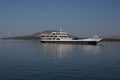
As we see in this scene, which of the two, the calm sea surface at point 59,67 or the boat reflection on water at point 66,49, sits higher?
the calm sea surface at point 59,67

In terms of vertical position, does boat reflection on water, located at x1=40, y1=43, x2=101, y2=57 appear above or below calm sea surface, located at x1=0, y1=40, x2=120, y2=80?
below

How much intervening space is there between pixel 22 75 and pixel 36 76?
4.47 feet

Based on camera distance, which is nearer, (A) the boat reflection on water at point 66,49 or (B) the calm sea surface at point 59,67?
(B) the calm sea surface at point 59,67

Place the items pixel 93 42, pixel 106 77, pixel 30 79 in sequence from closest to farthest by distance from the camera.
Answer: pixel 30 79, pixel 106 77, pixel 93 42

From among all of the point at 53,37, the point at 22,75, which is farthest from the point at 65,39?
the point at 22,75

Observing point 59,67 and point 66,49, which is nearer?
point 59,67

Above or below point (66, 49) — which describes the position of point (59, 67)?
above

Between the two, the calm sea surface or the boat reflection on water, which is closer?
the calm sea surface

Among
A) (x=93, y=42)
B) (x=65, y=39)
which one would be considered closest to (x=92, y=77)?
(x=93, y=42)

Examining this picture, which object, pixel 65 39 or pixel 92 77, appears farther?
pixel 65 39

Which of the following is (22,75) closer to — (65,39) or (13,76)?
(13,76)

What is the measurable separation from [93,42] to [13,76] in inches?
3443

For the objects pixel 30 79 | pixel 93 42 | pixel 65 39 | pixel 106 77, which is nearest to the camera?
pixel 30 79

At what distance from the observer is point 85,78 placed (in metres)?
18.5
